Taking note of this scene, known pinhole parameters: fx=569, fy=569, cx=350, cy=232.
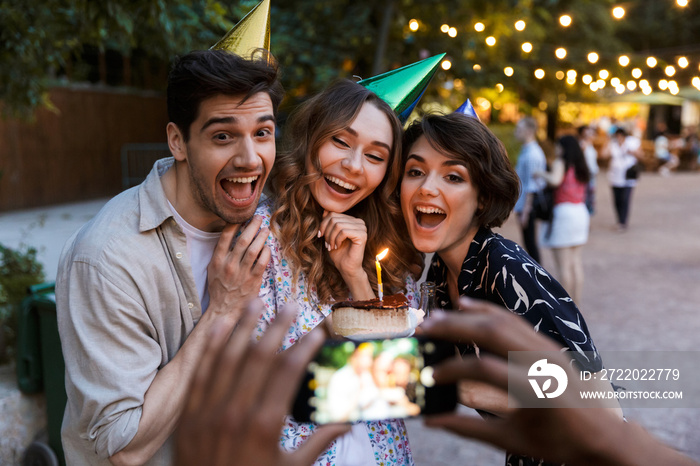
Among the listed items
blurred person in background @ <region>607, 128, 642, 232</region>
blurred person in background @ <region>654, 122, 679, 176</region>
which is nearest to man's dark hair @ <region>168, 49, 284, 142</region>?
blurred person in background @ <region>607, 128, 642, 232</region>

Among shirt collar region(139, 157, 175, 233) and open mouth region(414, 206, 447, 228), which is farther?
open mouth region(414, 206, 447, 228)

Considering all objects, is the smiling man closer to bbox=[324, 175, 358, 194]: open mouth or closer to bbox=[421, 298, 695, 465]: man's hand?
bbox=[324, 175, 358, 194]: open mouth

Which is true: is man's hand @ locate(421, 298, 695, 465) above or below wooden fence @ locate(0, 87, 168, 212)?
above

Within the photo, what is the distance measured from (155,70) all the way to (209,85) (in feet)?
55.9

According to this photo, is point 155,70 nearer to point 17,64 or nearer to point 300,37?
point 300,37

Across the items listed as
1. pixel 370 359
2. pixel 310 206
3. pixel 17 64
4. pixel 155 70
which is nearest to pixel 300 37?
pixel 17 64

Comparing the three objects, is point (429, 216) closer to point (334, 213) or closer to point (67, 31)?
point (334, 213)

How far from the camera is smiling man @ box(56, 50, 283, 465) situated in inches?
73.4

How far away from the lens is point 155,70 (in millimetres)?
17562

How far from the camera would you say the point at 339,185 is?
2521 millimetres

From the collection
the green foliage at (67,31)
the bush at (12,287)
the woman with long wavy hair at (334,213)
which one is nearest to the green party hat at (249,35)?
the woman with long wavy hair at (334,213)

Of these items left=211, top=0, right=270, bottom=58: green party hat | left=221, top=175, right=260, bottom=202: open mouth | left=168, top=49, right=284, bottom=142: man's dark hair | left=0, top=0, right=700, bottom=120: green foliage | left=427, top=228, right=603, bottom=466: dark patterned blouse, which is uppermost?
left=0, top=0, right=700, bottom=120: green foliage

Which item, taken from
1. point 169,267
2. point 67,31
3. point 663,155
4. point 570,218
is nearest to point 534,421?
point 169,267

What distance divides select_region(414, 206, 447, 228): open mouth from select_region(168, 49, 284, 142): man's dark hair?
827 millimetres
